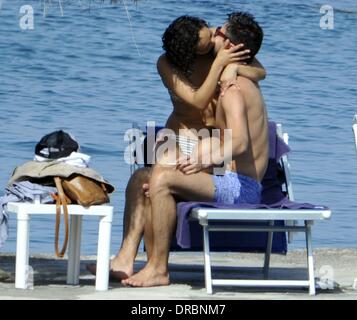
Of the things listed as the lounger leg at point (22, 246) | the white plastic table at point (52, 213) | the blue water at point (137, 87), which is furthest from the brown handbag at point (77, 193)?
the blue water at point (137, 87)

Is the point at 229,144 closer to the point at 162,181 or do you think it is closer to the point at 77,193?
the point at 162,181

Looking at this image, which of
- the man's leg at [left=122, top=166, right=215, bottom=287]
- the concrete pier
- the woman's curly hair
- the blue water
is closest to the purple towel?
the man's leg at [left=122, top=166, right=215, bottom=287]

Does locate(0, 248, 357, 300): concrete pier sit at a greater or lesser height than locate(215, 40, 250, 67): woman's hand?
lesser

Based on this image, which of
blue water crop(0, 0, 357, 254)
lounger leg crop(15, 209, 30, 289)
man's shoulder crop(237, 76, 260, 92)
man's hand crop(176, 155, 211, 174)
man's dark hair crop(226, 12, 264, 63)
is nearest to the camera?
lounger leg crop(15, 209, 30, 289)

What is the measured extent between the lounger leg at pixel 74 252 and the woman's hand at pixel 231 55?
1044mm

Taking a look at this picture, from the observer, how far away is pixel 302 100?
682 inches

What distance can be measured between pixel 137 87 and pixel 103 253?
Answer: 11.4 metres

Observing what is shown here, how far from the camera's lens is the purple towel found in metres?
6.30

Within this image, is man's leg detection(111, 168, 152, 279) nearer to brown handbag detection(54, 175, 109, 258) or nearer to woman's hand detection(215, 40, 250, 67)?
brown handbag detection(54, 175, 109, 258)

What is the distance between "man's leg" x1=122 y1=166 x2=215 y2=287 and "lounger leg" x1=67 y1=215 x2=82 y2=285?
0.24 m

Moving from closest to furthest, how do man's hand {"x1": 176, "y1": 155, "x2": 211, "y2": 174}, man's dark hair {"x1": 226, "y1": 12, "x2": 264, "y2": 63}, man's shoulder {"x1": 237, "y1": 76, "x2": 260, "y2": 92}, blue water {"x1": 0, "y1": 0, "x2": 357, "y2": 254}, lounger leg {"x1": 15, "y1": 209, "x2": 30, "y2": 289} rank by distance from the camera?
lounger leg {"x1": 15, "y1": 209, "x2": 30, "y2": 289}, man's hand {"x1": 176, "y1": 155, "x2": 211, "y2": 174}, man's shoulder {"x1": 237, "y1": 76, "x2": 260, "y2": 92}, man's dark hair {"x1": 226, "y1": 12, "x2": 264, "y2": 63}, blue water {"x1": 0, "y1": 0, "x2": 357, "y2": 254}

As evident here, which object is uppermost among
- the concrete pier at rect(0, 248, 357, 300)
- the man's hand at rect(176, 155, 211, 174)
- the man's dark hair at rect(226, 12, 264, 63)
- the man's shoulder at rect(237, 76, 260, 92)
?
the man's dark hair at rect(226, 12, 264, 63)
